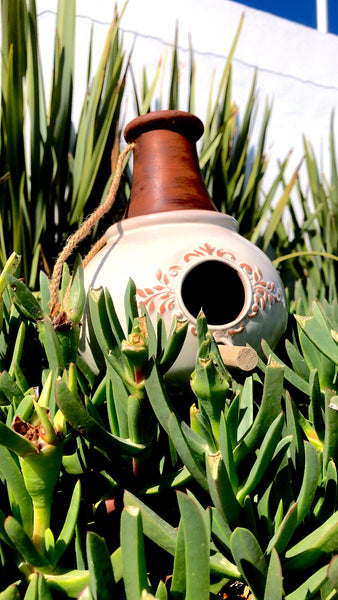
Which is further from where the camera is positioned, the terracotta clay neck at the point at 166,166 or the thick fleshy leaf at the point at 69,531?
the terracotta clay neck at the point at 166,166

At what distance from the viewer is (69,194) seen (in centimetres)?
119

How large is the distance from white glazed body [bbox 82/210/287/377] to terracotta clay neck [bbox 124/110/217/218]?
0.04 m

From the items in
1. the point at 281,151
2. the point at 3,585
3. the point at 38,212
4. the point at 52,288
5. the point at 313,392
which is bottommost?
the point at 3,585

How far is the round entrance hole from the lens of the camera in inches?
33.3

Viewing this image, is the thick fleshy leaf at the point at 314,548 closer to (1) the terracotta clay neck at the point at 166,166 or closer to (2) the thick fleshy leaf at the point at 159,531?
(2) the thick fleshy leaf at the point at 159,531

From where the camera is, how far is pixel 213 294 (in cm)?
88

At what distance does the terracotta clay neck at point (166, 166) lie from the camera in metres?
0.82

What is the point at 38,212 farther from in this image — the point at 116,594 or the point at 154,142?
the point at 116,594

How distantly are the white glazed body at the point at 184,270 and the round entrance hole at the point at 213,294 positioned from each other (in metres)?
0.03

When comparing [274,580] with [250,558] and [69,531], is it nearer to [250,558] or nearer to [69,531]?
[250,558]

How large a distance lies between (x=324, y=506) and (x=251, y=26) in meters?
1.86

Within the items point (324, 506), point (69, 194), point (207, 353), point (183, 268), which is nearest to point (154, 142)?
point (183, 268)

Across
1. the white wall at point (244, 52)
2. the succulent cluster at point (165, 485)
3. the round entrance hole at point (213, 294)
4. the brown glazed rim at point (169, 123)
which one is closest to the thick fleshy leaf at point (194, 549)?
the succulent cluster at point (165, 485)

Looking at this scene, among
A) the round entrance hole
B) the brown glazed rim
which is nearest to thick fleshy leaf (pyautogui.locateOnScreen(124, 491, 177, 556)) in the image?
the round entrance hole
